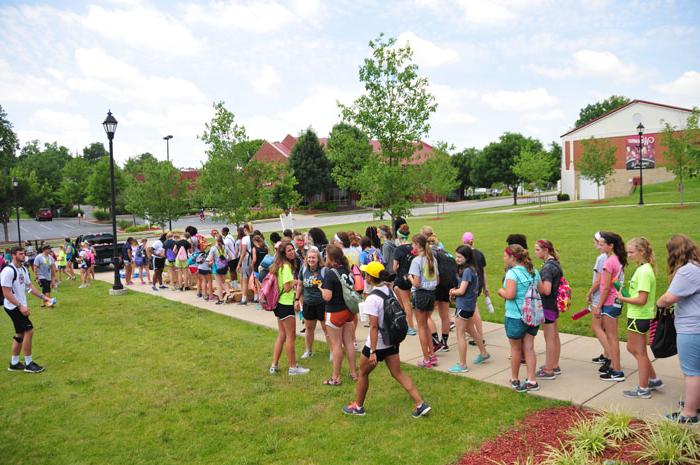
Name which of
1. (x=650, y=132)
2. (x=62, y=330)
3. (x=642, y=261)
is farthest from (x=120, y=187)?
(x=642, y=261)

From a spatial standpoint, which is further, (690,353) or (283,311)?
(283,311)

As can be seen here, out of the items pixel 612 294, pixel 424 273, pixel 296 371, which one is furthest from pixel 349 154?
pixel 612 294

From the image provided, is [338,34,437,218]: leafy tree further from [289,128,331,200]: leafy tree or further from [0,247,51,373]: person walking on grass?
[289,128,331,200]: leafy tree

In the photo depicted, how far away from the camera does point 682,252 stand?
16.5ft

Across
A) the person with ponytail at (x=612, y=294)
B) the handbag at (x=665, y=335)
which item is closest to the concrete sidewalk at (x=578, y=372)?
the person with ponytail at (x=612, y=294)

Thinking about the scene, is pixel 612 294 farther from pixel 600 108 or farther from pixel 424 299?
pixel 600 108

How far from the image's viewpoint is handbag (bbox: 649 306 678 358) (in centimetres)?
536

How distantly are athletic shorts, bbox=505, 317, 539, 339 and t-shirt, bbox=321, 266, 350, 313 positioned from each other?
206cm

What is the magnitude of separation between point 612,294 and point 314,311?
12.9 feet

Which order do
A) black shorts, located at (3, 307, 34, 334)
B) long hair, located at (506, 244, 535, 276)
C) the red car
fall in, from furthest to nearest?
the red car
black shorts, located at (3, 307, 34, 334)
long hair, located at (506, 244, 535, 276)

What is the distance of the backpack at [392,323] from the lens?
18.0 ft

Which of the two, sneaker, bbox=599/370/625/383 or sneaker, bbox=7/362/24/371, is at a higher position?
sneaker, bbox=599/370/625/383

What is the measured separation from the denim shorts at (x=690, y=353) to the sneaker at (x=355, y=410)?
3370 mm

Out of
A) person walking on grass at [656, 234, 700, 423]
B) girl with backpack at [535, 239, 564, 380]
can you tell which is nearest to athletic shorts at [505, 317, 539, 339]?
girl with backpack at [535, 239, 564, 380]
